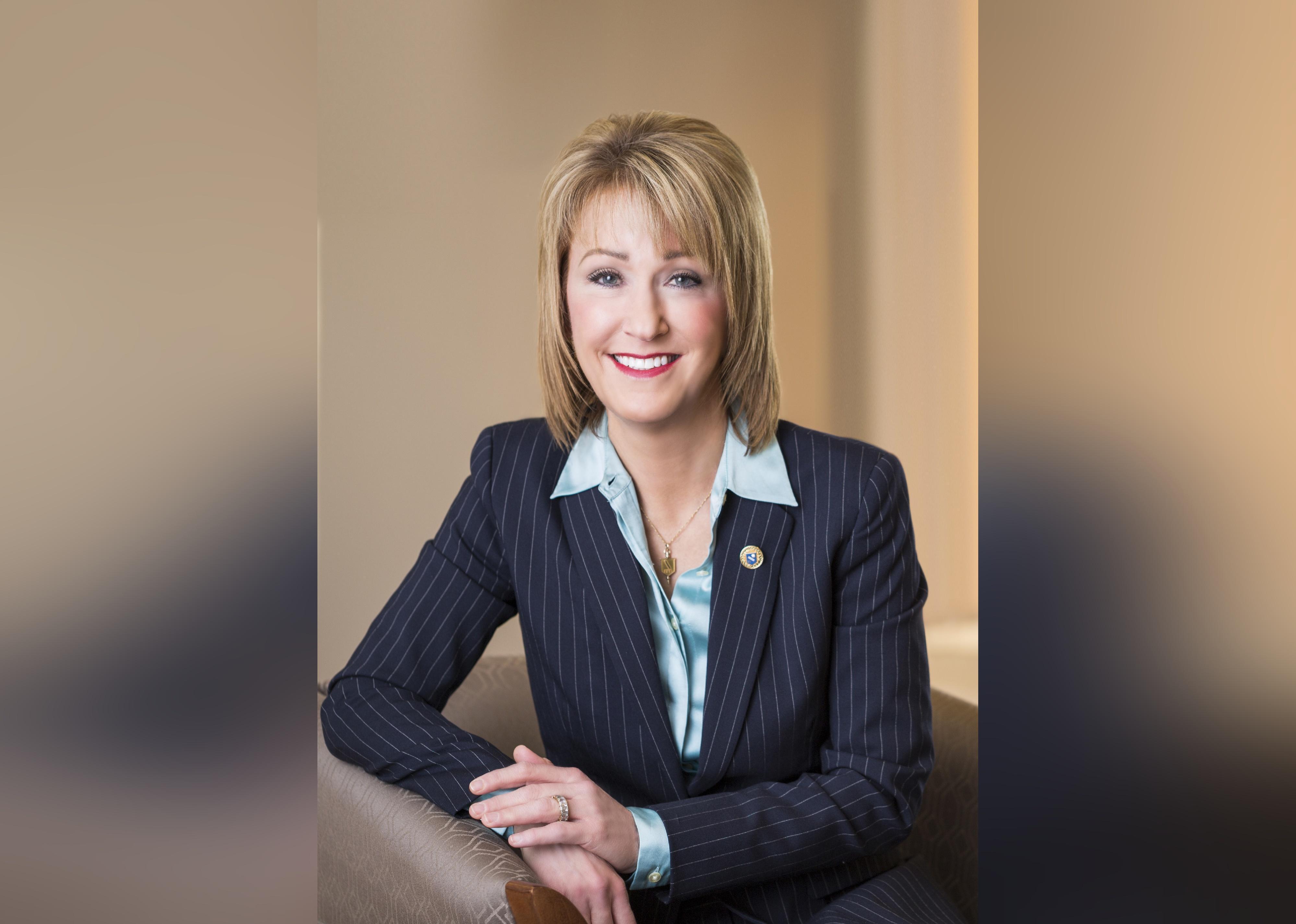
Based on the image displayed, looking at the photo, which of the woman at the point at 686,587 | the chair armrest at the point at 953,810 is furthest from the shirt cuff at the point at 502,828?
the chair armrest at the point at 953,810

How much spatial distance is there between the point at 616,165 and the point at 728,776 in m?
0.80

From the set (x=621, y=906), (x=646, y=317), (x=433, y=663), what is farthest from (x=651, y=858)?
(x=646, y=317)

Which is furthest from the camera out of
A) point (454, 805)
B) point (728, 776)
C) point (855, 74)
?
point (855, 74)

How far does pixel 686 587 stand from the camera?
51.8 inches

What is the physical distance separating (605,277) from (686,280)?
109 millimetres

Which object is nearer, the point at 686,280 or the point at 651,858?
the point at 651,858

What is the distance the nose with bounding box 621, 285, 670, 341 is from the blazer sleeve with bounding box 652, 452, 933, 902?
1.15 ft
